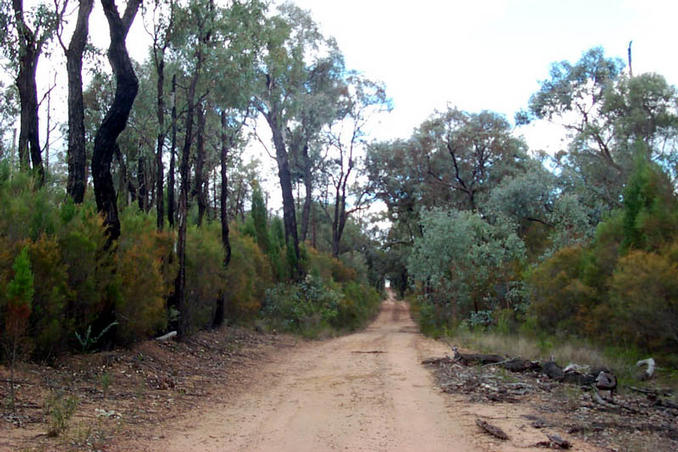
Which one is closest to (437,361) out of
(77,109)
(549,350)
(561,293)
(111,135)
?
(549,350)

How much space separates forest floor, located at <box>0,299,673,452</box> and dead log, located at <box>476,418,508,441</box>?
0.08 meters

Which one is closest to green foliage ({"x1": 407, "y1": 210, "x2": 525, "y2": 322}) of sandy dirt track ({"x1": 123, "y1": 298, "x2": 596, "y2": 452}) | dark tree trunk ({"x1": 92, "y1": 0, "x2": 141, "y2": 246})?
sandy dirt track ({"x1": 123, "y1": 298, "x2": 596, "y2": 452})

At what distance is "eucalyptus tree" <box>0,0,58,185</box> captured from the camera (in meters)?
15.3

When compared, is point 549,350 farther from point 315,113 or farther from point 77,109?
point 315,113

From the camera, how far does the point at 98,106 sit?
87.3ft

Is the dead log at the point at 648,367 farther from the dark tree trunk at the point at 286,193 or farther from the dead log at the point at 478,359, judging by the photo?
the dark tree trunk at the point at 286,193

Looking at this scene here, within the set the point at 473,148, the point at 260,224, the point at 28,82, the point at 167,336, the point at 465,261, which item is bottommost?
the point at 167,336

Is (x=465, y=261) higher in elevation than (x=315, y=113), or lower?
lower

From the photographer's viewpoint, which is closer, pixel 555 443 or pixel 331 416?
pixel 555 443

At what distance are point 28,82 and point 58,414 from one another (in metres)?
12.6

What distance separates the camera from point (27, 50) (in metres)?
15.9

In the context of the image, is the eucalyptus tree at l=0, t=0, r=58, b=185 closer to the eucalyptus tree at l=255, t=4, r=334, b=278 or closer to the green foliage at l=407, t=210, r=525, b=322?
the eucalyptus tree at l=255, t=4, r=334, b=278

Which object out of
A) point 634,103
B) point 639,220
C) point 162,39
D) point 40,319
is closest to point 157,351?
point 40,319

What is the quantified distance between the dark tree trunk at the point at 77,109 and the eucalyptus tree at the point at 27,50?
125cm
